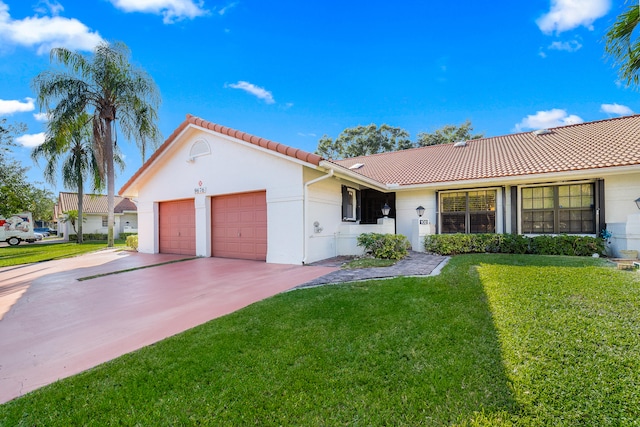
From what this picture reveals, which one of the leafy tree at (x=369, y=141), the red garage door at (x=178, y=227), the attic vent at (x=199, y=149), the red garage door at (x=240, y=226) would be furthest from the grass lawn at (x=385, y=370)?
the leafy tree at (x=369, y=141)

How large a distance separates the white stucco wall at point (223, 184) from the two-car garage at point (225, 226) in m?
0.31

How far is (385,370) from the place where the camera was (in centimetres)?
292

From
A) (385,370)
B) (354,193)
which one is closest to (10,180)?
(354,193)

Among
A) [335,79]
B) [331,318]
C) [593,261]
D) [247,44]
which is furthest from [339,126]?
[331,318]

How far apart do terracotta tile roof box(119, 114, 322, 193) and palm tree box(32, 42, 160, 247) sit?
5.16 meters

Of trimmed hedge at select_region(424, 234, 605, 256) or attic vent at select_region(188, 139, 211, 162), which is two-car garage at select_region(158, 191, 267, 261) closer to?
attic vent at select_region(188, 139, 211, 162)

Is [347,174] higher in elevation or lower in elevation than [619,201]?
higher

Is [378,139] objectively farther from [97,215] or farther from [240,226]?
[97,215]

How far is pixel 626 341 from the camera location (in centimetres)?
317

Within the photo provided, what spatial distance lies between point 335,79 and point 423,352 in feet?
57.8

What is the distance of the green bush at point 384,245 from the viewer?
9.44 metres

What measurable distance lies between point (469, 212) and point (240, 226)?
29.6ft

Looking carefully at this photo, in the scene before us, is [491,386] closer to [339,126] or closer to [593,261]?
[593,261]

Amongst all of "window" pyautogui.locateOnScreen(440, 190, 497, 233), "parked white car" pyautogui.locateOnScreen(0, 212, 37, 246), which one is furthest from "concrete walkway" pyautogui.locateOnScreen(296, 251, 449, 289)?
"parked white car" pyautogui.locateOnScreen(0, 212, 37, 246)
